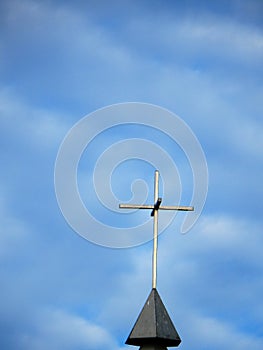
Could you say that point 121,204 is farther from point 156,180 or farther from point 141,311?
point 141,311

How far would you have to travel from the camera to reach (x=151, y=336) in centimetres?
1556

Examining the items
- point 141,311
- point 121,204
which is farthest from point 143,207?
point 141,311

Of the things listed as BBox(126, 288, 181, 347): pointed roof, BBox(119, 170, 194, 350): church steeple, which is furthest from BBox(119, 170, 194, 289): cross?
BBox(126, 288, 181, 347): pointed roof

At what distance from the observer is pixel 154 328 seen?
51.4ft

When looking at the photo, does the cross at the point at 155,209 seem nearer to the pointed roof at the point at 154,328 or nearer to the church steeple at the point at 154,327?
the church steeple at the point at 154,327

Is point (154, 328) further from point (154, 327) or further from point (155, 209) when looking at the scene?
point (155, 209)

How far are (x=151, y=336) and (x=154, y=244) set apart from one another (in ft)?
8.45

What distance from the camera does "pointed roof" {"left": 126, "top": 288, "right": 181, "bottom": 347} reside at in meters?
15.7

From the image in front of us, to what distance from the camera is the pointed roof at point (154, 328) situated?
617 inches

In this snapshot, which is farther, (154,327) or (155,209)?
(155,209)

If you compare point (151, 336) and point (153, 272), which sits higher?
point (153, 272)

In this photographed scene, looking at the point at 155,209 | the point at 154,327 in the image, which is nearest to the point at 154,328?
the point at 154,327

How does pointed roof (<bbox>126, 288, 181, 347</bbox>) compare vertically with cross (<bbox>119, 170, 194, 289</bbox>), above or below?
below

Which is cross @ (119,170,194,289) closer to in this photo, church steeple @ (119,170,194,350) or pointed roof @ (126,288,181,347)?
church steeple @ (119,170,194,350)
